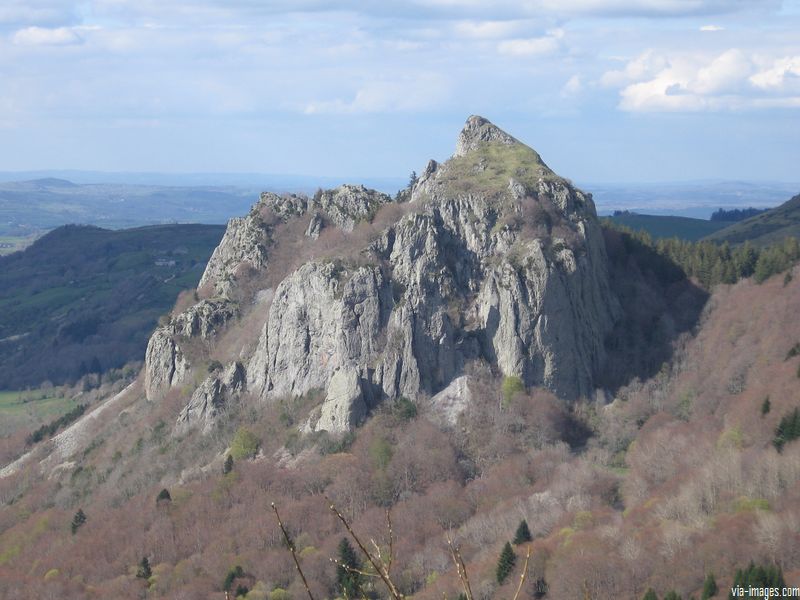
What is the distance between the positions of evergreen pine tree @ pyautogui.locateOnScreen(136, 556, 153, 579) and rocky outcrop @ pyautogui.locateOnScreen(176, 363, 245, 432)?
56.6 feet

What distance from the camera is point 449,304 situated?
84.8 meters

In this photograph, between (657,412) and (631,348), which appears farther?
(631,348)

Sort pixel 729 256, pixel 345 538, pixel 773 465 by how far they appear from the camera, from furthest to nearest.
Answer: pixel 729 256, pixel 345 538, pixel 773 465

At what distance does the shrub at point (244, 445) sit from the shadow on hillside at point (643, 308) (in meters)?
27.4

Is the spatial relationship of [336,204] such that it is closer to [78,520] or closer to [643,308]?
[643,308]

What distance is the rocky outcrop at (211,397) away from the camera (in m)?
87.1

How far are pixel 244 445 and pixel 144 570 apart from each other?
14.3 m

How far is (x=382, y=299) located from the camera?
84500mm

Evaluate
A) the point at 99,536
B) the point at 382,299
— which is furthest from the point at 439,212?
the point at 99,536

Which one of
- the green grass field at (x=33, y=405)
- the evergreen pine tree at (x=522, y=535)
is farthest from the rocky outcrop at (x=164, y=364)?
the green grass field at (x=33, y=405)

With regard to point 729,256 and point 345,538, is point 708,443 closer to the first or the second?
point 345,538

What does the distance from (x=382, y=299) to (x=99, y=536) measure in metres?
27.3

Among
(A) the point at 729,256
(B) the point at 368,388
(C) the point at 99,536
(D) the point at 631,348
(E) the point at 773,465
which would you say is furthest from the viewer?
(A) the point at 729,256

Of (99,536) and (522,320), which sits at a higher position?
(522,320)
